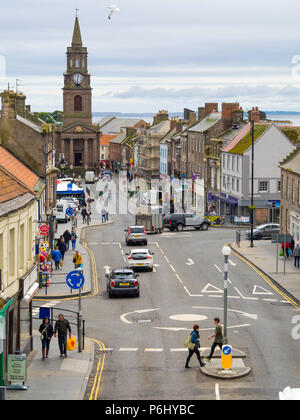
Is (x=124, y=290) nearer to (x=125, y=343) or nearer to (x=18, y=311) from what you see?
(x=125, y=343)

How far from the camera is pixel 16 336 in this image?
2608 centimetres

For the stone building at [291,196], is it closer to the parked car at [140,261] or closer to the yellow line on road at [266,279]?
the yellow line on road at [266,279]

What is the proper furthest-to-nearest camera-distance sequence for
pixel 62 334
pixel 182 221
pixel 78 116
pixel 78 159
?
1. pixel 78 159
2. pixel 78 116
3. pixel 182 221
4. pixel 62 334

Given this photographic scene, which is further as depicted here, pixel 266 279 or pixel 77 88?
pixel 77 88

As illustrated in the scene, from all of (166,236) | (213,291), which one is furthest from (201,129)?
(213,291)

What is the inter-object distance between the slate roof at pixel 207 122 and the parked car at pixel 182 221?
24.7 meters

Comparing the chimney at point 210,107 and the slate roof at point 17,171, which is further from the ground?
the chimney at point 210,107

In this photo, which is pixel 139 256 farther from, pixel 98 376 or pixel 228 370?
pixel 228 370

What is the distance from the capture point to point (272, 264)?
4834 centimetres

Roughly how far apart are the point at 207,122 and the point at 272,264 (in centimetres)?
5181

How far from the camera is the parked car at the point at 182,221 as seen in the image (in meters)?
70.2

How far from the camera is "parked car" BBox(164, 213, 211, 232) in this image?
230 ft

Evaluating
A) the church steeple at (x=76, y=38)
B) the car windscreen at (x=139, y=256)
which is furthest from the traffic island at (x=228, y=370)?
the church steeple at (x=76, y=38)

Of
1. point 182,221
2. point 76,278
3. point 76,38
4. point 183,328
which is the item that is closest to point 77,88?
point 76,38
